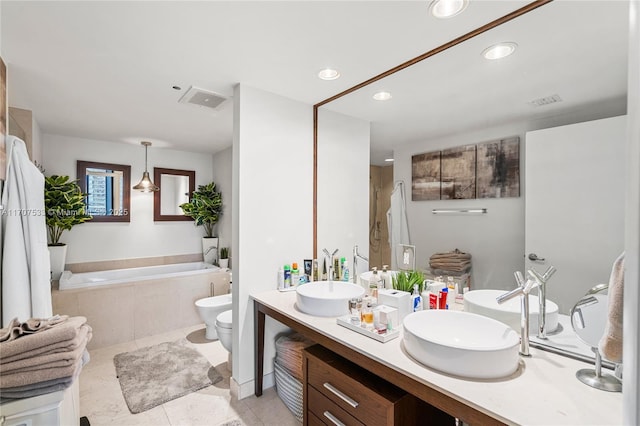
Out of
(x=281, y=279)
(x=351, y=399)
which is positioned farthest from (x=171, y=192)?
(x=351, y=399)

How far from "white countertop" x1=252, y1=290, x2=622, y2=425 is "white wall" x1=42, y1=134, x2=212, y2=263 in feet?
12.5

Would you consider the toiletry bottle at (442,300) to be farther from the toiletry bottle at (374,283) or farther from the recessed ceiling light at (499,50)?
the recessed ceiling light at (499,50)

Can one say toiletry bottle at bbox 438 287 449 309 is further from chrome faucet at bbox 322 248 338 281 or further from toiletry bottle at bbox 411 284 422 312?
chrome faucet at bbox 322 248 338 281

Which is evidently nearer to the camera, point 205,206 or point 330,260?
point 330,260

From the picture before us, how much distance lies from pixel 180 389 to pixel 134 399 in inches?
12.0

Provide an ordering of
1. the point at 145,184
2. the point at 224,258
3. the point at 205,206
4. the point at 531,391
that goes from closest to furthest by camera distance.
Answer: the point at 531,391 < the point at 145,184 < the point at 224,258 < the point at 205,206

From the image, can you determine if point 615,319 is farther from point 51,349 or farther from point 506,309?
point 51,349

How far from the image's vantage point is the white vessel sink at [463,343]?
106cm

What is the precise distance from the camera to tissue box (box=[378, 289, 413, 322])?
64.8 inches

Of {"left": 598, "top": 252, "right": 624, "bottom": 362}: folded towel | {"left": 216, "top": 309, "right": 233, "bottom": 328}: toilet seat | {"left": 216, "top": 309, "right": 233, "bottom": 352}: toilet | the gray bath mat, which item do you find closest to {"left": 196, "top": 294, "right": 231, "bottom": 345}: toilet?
the gray bath mat

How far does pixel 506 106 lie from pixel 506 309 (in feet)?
3.41

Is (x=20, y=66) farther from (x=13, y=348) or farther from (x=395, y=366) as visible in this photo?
(x=395, y=366)

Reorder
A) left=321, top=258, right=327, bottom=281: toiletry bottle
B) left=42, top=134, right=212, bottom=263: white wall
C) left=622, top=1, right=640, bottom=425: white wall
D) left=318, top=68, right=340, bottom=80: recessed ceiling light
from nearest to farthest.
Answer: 1. left=622, top=1, right=640, bottom=425: white wall
2. left=318, top=68, right=340, bottom=80: recessed ceiling light
3. left=321, top=258, right=327, bottom=281: toiletry bottle
4. left=42, top=134, right=212, bottom=263: white wall

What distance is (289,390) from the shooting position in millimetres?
2072
